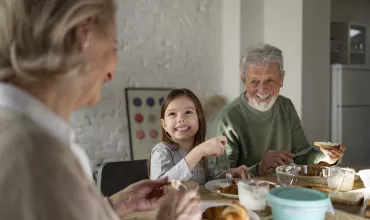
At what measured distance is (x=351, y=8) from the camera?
4.57m

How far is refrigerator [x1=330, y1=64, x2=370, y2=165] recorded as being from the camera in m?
3.77

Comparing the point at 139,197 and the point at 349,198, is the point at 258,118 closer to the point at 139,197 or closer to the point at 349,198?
the point at 349,198

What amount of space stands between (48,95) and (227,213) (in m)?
0.50

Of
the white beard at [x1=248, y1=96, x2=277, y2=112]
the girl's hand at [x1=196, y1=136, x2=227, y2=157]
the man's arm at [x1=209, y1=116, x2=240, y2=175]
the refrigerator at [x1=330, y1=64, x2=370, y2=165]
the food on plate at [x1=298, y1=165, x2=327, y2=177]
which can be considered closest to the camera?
the food on plate at [x1=298, y1=165, x2=327, y2=177]

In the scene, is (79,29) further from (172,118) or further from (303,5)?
(303,5)

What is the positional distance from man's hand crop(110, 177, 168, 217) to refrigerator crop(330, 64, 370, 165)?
3.25m

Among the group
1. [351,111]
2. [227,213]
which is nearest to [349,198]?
[227,213]

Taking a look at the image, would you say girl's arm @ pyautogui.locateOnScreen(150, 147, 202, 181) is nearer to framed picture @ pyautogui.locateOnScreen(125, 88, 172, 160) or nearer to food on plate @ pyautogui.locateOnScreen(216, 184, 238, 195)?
food on plate @ pyautogui.locateOnScreen(216, 184, 238, 195)

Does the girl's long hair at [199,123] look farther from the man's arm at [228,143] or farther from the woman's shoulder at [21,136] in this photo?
the woman's shoulder at [21,136]

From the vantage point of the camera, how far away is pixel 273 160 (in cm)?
154

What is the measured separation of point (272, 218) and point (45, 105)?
25.1 inches

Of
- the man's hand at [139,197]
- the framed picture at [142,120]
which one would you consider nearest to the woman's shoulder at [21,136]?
the man's hand at [139,197]

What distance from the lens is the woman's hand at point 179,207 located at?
684 millimetres

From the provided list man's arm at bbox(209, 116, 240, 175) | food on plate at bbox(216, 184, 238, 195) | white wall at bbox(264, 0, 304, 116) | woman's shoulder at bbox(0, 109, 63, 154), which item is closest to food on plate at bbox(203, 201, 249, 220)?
food on plate at bbox(216, 184, 238, 195)
